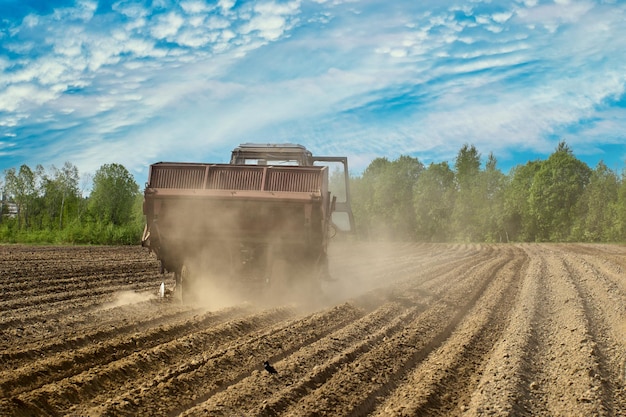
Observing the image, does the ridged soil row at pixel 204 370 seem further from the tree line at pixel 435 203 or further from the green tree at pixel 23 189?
the green tree at pixel 23 189

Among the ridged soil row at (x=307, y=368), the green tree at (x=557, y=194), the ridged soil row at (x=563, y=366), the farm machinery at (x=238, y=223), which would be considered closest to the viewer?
the ridged soil row at (x=307, y=368)

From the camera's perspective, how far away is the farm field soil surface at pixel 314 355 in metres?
5.27

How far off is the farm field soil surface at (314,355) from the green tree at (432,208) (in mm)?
67973

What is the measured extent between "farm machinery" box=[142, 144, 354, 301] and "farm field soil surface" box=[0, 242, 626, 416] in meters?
0.53

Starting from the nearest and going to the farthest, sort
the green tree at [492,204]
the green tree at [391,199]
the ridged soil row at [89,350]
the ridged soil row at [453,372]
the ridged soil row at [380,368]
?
the ridged soil row at [380,368], the ridged soil row at [453,372], the ridged soil row at [89,350], the green tree at [492,204], the green tree at [391,199]

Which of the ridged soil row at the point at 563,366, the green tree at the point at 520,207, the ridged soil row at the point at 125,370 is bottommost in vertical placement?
the ridged soil row at the point at 563,366

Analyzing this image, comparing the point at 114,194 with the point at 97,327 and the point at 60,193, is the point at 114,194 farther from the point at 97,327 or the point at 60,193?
the point at 97,327

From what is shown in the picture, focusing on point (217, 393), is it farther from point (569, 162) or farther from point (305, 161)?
point (569, 162)

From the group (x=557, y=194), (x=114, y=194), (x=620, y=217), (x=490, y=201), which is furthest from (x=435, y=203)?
(x=114, y=194)

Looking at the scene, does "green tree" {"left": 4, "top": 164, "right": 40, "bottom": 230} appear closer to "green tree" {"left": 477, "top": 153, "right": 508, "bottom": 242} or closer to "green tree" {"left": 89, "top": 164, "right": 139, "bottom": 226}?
"green tree" {"left": 89, "top": 164, "right": 139, "bottom": 226}

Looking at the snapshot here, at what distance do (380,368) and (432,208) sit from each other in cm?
7561

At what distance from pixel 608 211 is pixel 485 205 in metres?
18.9

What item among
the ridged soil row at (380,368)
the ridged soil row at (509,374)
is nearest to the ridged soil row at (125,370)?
the ridged soil row at (380,368)

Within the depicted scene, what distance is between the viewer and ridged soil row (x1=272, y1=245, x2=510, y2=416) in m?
5.18
